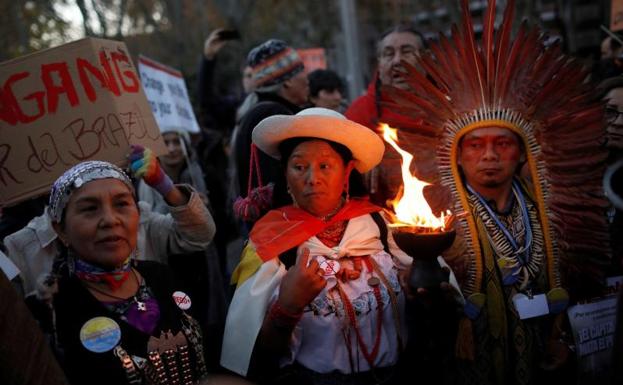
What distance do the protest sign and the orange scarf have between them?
3.80ft

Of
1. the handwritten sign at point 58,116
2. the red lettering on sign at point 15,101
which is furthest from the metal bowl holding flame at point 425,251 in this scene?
the red lettering on sign at point 15,101

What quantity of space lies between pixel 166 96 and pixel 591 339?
3980 mm

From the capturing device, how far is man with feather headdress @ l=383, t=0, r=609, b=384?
2.79 meters

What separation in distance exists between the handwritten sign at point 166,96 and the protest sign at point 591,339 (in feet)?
11.9

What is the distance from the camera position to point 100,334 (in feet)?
7.30

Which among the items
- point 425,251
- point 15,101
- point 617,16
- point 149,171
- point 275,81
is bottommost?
point 425,251

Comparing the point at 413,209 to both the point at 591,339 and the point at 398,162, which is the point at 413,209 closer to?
the point at 398,162

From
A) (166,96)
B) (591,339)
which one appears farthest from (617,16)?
(166,96)

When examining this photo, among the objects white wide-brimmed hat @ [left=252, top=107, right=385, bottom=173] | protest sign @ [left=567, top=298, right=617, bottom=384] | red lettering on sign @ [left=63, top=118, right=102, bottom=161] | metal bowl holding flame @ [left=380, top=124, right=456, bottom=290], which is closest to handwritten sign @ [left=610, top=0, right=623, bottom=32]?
protest sign @ [left=567, top=298, right=617, bottom=384]

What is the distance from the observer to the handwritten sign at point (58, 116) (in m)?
3.00

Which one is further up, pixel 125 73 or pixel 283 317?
pixel 125 73

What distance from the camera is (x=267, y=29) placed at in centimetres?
2953

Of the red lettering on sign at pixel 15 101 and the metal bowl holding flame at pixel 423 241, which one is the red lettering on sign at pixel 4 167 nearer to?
the red lettering on sign at pixel 15 101

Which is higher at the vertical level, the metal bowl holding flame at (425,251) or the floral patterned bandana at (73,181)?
the floral patterned bandana at (73,181)
